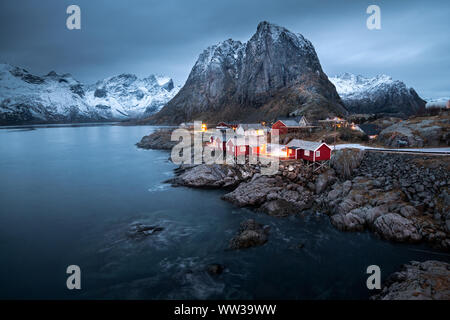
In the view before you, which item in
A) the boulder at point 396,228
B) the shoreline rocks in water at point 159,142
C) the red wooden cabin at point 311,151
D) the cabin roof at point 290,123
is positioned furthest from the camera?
the shoreline rocks in water at point 159,142

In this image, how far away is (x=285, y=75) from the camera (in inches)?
5571

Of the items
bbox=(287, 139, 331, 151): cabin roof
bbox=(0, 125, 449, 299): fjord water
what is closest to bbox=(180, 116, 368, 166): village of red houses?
bbox=(287, 139, 331, 151): cabin roof

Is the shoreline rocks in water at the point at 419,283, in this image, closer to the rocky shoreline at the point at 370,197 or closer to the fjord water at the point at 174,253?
the rocky shoreline at the point at 370,197

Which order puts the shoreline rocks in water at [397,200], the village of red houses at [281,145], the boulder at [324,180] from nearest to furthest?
the shoreline rocks in water at [397,200] → the boulder at [324,180] → the village of red houses at [281,145]

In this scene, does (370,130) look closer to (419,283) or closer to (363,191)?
(363,191)

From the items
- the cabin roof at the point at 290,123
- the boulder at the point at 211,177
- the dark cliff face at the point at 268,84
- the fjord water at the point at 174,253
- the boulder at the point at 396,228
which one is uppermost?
the dark cliff face at the point at 268,84

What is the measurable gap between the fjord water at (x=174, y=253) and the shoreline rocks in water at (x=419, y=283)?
1.48m

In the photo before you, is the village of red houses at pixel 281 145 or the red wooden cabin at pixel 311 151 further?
the village of red houses at pixel 281 145

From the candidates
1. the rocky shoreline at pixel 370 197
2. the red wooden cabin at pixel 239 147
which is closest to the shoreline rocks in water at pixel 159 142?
the red wooden cabin at pixel 239 147

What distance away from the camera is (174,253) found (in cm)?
1900

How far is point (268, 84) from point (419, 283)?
146500mm

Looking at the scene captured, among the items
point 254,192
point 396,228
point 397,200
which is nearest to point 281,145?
point 254,192

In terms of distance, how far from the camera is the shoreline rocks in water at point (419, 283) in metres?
11.7
